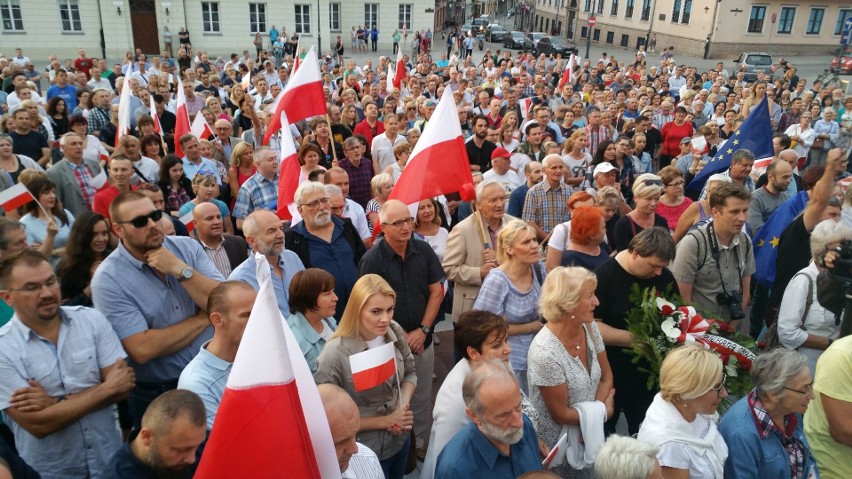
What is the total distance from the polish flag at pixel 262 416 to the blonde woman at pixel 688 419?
1.71 metres

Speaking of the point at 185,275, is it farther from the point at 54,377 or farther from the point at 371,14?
the point at 371,14

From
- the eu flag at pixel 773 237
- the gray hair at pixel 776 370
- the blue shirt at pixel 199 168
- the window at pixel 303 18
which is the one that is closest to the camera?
the gray hair at pixel 776 370

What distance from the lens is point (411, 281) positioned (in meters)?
4.61

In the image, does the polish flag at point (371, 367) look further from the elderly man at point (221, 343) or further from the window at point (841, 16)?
the window at point (841, 16)

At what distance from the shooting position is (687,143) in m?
9.55

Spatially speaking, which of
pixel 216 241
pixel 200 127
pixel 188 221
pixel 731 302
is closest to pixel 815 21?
pixel 200 127

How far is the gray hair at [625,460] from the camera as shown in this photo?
2693 mm

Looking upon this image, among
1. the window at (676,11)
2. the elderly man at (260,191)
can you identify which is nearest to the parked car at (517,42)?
the window at (676,11)

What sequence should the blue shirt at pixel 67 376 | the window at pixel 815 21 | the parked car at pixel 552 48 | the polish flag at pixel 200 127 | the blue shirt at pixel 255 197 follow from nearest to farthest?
the blue shirt at pixel 67 376
the blue shirt at pixel 255 197
the polish flag at pixel 200 127
the parked car at pixel 552 48
the window at pixel 815 21

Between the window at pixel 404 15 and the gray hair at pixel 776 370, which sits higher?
the window at pixel 404 15

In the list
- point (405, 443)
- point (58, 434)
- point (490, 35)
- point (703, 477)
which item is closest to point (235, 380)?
point (58, 434)

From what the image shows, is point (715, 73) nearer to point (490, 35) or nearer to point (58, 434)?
point (58, 434)

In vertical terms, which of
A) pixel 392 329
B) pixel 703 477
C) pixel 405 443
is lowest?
pixel 405 443

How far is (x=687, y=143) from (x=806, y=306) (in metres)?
5.76
